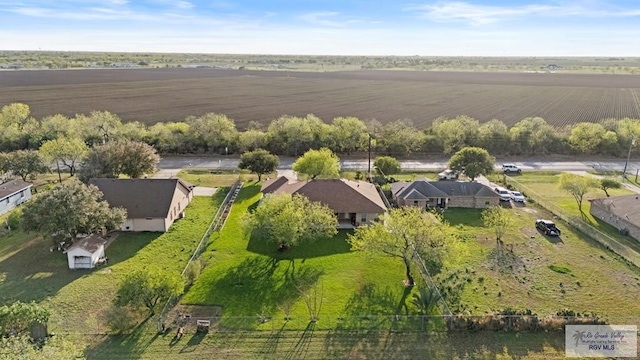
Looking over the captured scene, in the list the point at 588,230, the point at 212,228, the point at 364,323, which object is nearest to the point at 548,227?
the point at 588,230

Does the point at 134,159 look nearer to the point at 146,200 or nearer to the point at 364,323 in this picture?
the point at 146,200

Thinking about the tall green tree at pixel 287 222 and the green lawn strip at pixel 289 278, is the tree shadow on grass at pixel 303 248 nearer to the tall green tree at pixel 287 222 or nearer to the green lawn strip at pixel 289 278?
the green lawn strip at pixel 289 278

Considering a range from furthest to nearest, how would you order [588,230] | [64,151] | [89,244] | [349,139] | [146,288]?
[349,139] < [64,151] < [588,230] < [89,244] < [146,288]

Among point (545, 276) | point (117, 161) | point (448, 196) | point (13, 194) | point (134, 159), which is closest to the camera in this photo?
point (545, 276)

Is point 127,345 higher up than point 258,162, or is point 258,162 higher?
point 258,162

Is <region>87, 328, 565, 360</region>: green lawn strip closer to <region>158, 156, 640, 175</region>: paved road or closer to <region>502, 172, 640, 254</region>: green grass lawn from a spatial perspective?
<region>502, 172, 640, 254</region>: green grass lawn

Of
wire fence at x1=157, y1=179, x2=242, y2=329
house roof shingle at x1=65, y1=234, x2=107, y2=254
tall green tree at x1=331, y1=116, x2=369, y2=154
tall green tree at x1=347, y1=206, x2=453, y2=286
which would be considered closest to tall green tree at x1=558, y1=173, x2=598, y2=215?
tall green tree at x1=347, y1=206, x2=453, y2=286

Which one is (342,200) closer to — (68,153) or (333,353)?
(333,353)

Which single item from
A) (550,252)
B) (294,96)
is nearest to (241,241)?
(550,252)
